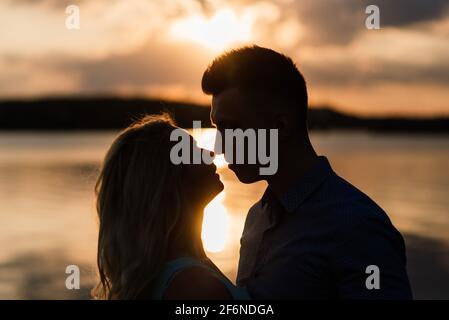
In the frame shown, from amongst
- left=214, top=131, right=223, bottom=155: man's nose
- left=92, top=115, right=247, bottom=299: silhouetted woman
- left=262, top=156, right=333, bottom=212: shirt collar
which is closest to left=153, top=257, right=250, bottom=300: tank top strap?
left=92, top=115, right=247, bottom=299: silhouetted woman

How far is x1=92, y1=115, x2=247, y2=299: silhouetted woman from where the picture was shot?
9.34ft

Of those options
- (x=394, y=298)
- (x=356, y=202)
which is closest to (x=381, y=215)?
(x=356, y=202)

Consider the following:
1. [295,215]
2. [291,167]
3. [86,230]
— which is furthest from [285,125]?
[86,230]

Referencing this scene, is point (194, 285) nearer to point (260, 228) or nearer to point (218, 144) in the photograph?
point (260, 228)

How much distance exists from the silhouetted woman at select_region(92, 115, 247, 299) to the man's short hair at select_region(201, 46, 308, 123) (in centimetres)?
42

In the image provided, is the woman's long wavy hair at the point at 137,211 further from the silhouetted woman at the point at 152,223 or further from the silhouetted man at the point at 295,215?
the silhouetted man at the point at 295,215

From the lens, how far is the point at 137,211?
3012 mm

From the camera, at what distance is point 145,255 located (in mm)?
2916

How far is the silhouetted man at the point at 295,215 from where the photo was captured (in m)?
3.02

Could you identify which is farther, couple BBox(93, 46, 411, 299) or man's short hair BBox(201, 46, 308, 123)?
man's short hair BBox(201, 46, 308, 123)

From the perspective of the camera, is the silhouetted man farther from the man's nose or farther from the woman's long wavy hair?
the woman's long wavy hair

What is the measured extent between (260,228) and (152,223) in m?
0.77

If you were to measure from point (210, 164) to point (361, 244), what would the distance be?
0.80m

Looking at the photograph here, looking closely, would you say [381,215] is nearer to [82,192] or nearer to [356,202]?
[356,202]
